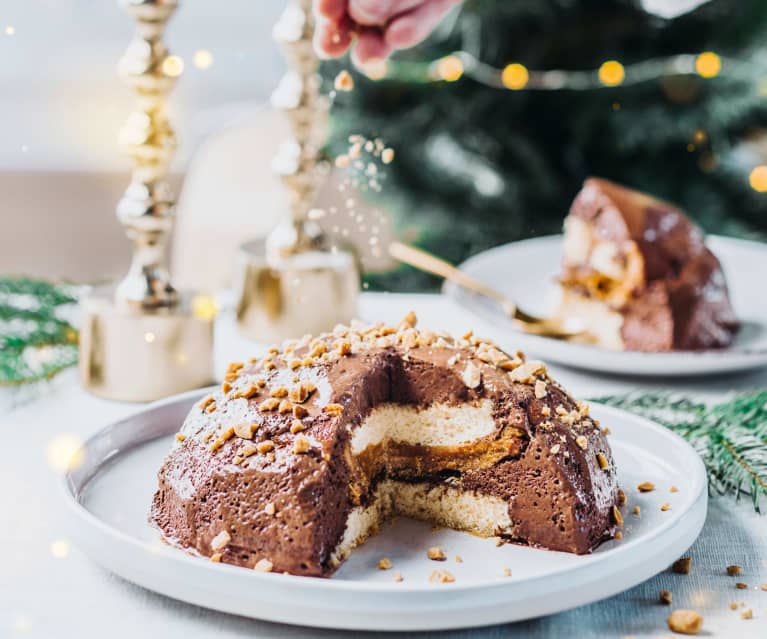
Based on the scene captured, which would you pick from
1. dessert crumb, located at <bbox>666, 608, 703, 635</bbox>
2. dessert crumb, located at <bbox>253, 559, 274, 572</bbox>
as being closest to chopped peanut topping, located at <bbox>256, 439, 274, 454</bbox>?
dessert crumb, located at <bbox>253, 559, 274, 572</bbox>

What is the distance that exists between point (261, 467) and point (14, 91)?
3.88 meters

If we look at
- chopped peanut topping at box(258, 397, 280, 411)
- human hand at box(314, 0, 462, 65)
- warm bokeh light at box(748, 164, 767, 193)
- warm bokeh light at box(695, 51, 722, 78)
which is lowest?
warm bokeh light at box(748, 164, 767, 193)

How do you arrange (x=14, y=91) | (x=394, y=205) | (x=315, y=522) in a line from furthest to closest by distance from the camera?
(x=14, y=91) < (x=394, y=205) < (x=315, y=522)

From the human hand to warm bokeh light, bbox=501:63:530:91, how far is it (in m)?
1.47

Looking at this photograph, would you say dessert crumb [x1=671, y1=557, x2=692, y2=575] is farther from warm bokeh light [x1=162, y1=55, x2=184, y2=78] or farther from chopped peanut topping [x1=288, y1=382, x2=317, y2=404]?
warm bokeh light [x1=162, y1=55, x2=184, y2=78]

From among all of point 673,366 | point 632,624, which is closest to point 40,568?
point 632,624

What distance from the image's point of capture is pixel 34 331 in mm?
2342

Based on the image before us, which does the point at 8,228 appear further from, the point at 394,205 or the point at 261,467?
the point at 261,467

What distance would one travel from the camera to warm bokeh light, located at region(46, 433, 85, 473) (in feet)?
4.94

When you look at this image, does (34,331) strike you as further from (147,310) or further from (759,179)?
(759,179)

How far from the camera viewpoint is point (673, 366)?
85.0 inches

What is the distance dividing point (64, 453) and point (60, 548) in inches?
7.8

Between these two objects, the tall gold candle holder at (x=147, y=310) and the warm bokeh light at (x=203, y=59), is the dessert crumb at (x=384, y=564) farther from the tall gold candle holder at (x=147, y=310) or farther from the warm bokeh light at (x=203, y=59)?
the warm bokeh light at (x=203, y=59)

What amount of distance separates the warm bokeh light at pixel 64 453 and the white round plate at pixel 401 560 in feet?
0.04
